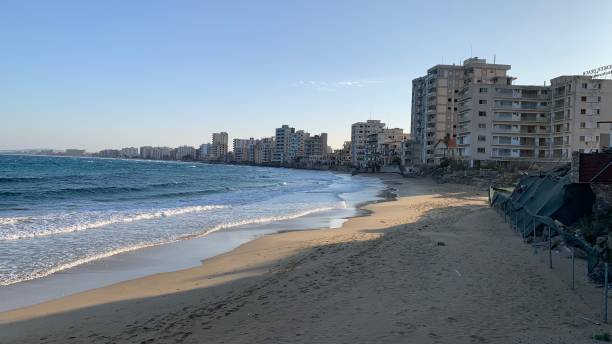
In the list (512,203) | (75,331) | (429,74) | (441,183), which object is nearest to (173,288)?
(75,331)

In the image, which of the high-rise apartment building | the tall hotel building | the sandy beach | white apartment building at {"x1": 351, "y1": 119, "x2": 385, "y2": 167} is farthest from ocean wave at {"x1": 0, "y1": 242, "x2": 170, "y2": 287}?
white apartment building at {"x1": 351, "y1": 119, "x2": 385, "y2": 167}

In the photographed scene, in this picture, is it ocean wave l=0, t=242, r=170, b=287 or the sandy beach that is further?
ocean wave l=0, t=242, r=170, b=287

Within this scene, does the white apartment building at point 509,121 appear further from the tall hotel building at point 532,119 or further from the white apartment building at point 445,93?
the white apartment building at point 445,93

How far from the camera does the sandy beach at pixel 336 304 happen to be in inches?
287

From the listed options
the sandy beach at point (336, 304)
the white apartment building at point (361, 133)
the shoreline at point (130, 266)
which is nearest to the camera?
the sandy beach at point (336, 304)

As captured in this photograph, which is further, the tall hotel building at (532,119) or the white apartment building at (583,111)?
the tall hotel building at (532,119)

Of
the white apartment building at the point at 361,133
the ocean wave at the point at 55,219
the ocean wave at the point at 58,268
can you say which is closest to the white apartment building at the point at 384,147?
the white apartment building at the point at 361,133

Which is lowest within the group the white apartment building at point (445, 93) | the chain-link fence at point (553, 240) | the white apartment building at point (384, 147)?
the chain-link fence at point (553, 240)

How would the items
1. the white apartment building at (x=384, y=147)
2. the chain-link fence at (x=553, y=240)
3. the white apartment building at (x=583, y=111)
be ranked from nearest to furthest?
the chain-link fence at (x=553, y=240) → the white apartment building at (x=583, y=111) → the white apartment building at (x=384, y=147)

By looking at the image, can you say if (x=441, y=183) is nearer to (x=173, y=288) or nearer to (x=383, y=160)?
(x=173, y=288)

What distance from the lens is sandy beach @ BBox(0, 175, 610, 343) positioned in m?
7.30

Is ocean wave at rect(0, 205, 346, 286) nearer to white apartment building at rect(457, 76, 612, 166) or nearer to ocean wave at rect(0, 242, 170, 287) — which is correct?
ocean wave at rect(0, 242, 170, 287)

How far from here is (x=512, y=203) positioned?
21297 millimetres

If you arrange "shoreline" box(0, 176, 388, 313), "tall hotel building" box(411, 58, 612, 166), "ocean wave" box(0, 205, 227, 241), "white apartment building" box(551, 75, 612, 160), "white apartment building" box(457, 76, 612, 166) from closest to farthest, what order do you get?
Answer: 1. "shoreline" box(0, 176, 388, 313)
2. "ocean wave" box(0, 205, 227, 241)
3. "white apartment building" box(551, 75, 612, 160)
4. "tall hotel building" box(411, 58, 612, 166)
5. "white apartment building" box(457, 76, 612, 166)
